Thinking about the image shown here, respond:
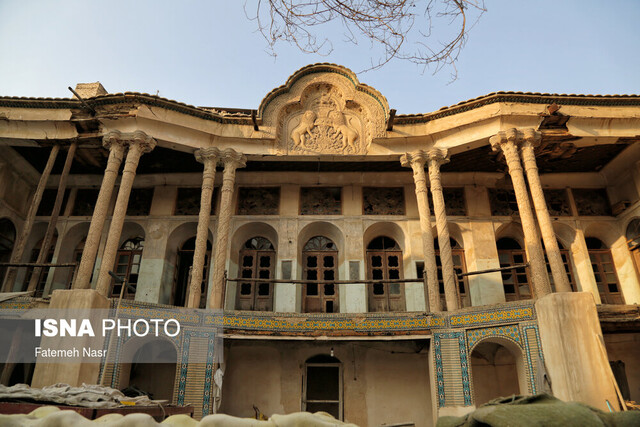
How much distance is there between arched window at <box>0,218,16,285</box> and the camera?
14.0 m

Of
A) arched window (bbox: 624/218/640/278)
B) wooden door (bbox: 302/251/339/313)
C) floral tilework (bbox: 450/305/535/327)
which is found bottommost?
floral tilework (bbox: 450/305/535/327)

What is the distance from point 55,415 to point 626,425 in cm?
349

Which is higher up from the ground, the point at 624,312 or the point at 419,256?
the point at 419,256

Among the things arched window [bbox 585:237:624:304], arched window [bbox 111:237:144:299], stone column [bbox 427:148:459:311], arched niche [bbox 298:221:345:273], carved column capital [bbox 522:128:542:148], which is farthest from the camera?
arched niche [bbox 298:221:345:273]

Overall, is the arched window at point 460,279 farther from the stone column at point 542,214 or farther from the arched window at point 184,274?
the arched window at point 184,274

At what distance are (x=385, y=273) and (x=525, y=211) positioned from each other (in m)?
4.41

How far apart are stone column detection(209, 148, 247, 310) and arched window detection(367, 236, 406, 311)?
14.7 feet

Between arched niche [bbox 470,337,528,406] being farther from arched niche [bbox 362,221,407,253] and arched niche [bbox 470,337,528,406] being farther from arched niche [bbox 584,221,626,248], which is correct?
arched niche [bbox 584,221,626,248]

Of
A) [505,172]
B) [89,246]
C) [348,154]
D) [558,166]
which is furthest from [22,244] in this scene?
[558,166]

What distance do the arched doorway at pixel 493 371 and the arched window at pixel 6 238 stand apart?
13.8m

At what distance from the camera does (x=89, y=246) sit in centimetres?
1065

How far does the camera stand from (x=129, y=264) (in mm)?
14008

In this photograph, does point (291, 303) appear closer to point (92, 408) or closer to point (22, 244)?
point (22, 244)

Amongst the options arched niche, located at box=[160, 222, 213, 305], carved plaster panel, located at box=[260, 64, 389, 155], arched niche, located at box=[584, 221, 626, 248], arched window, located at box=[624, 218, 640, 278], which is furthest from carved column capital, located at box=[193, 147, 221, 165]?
arched window, located at box=[624, 218, 640, 278]
